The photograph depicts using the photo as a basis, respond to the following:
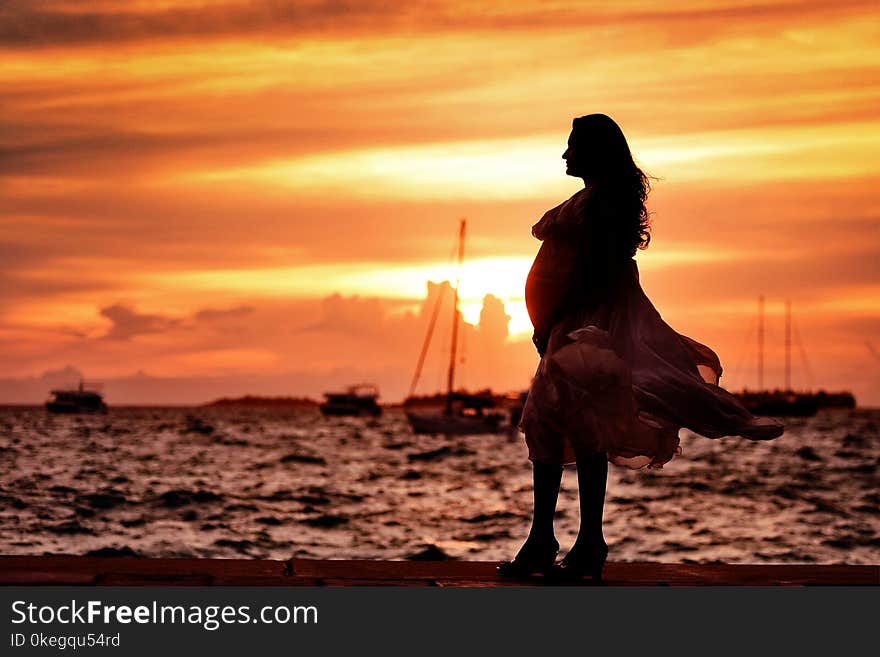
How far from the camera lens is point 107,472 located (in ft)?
170

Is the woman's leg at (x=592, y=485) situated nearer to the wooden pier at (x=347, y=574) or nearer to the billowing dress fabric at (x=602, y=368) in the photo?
the billowing dress fabric at (x=602, y=368)

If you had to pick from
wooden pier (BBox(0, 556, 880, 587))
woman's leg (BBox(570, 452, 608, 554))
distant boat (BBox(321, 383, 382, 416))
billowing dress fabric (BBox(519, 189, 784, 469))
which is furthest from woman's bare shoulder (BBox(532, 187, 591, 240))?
distant boat (BBox(321, 383, 382, 416))

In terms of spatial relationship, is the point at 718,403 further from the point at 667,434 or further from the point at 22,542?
the point at 22,542

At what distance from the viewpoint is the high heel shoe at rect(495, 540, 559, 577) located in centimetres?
653

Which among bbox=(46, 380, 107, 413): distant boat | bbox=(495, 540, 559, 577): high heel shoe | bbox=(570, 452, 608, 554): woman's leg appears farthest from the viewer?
bbox=(46, 380, 107, 413): distant boat

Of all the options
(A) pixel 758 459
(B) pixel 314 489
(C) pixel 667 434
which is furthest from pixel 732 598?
(A) pixel 758 459

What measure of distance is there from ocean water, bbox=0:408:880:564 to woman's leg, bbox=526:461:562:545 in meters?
18.2

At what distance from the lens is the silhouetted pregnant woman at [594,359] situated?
6.30m

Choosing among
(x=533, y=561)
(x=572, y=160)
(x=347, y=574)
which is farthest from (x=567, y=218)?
(x=347, y=574)

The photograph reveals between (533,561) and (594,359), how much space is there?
1017 millimetres

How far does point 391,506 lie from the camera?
39.6m

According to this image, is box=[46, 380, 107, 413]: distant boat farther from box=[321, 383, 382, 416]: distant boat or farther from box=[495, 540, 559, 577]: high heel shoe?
box=[495, 540, 559, 577]: high heel shoe

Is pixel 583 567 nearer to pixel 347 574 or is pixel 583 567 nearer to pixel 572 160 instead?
pixel 347 574

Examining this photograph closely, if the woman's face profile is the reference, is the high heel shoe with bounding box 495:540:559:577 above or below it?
below
